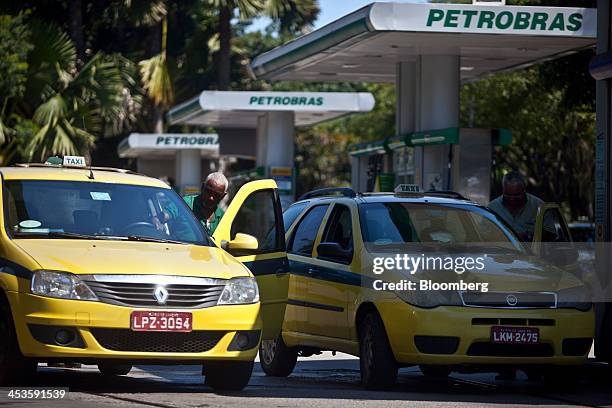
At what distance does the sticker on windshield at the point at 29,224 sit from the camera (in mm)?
10661

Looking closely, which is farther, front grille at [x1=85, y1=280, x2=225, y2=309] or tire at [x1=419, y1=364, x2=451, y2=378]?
tire at [x1=419, y1=364, x2=451, y2=378]

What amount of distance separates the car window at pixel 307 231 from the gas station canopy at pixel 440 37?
7.24 m

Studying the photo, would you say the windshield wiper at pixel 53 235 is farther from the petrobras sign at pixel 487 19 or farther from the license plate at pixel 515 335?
the petrobras sign at pixel 487 19

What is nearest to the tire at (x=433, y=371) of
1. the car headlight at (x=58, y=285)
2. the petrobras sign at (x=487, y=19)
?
the car headlight at (x=58, y=285)

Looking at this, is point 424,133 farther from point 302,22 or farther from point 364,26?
point 302,22

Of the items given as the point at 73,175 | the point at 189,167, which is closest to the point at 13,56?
the point at 189,167

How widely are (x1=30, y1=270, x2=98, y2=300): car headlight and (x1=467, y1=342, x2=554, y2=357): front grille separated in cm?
309

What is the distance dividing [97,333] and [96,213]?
5.24 ft

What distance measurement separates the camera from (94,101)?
34.9m

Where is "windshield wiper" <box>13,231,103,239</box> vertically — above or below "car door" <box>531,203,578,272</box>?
above

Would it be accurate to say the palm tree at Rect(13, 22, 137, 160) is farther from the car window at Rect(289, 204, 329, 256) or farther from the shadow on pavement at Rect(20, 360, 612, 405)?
the shadow on pavement at Rect(20, 360, 612, 405)

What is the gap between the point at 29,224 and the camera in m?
10.7

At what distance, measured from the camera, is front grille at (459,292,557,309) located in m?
11.1

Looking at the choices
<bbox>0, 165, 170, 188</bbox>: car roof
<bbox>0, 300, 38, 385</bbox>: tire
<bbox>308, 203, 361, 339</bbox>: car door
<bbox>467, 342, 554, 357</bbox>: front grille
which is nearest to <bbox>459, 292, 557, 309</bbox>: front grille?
<bbox>467, 342, 554, 357</bbox>: front grille
